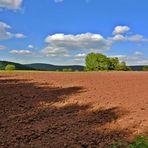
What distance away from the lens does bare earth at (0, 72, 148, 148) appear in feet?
34.8

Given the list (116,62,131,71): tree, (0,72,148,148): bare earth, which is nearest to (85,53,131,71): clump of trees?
(116,62,131,71): tree

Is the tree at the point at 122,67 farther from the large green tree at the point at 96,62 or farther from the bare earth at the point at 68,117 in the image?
the bare earth at the point at 68,117

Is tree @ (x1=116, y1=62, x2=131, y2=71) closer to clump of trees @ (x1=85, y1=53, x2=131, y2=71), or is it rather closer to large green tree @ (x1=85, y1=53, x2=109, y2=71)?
clump of trees @ (x1=85, y1=53, x2=131, y2=71)

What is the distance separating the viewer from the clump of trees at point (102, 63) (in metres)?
100

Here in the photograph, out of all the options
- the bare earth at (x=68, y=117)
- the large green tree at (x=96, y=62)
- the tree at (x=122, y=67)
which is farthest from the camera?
the large green tree at (x=96, y=62)

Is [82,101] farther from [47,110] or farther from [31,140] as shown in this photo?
[31,140]

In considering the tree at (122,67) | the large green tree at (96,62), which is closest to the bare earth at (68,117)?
the tree at (122,67)

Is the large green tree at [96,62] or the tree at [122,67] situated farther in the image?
the large green tree at [96,62]

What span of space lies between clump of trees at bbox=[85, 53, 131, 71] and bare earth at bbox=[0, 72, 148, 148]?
81.0m

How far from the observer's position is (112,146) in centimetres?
1008

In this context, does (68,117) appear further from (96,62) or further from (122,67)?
(122,67)

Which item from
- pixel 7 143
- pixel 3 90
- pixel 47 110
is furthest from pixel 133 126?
pixel 3 90

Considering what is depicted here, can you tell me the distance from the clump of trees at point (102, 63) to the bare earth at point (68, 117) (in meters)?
81.0

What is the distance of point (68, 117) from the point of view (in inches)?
523
